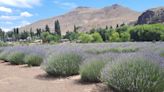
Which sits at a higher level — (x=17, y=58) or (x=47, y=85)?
(x=17, y=58)

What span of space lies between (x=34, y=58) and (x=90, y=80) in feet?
29.6

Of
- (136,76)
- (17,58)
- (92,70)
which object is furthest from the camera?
(17,58)

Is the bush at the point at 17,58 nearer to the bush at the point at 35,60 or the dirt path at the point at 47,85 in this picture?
the bush at the point at 35,60

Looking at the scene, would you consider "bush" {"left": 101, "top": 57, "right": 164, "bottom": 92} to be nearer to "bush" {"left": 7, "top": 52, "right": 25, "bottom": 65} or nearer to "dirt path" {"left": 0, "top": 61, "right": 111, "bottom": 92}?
"dirt path" {"left": 0, "top": 61, "right": 111, "bottom": 92}

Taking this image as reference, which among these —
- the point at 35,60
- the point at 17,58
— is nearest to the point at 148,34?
the point at 17,58

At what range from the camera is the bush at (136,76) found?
9500 mm

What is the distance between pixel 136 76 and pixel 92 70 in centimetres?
304

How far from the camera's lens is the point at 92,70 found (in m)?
12.5

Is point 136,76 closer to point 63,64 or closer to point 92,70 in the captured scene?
point 92,70

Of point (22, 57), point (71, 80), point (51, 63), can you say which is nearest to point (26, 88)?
point (71, 80)

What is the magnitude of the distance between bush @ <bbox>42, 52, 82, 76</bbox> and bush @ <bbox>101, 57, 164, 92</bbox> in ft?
15.1

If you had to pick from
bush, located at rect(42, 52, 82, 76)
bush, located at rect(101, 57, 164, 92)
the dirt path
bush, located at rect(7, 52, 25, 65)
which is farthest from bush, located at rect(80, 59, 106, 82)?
bush, located at rect(7, 52, 25, 65)

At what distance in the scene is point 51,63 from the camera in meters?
15.2

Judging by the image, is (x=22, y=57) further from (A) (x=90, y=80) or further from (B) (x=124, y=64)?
(B) (x=124, y=64)
